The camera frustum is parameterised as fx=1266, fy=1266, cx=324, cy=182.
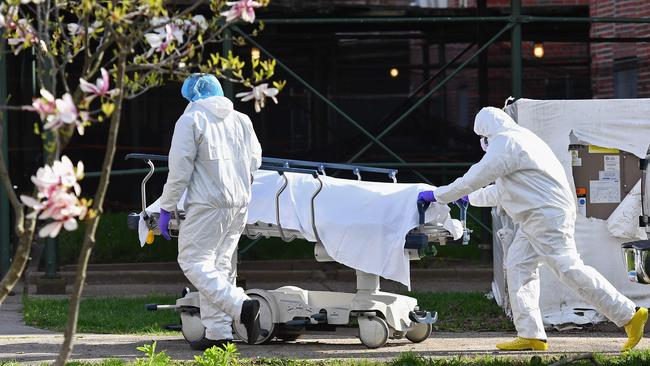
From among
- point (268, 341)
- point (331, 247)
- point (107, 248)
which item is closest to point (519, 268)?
point (331, 247)

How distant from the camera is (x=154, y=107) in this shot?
61.6ft

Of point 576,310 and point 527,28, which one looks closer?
point 576,310

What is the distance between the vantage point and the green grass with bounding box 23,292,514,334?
10359 mm

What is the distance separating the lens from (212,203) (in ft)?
28.0

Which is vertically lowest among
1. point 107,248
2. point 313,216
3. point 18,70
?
point 107,248

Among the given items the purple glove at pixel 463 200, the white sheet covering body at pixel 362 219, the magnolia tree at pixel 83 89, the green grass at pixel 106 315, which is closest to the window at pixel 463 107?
the green grass at pixel 106 315

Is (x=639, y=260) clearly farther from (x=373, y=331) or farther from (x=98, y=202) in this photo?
(x=98, y=202)

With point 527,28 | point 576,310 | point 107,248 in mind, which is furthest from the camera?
point 527,28

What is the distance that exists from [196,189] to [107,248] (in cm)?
748

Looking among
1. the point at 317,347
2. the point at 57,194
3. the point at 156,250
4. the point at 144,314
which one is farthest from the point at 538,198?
→ the point at 156,250

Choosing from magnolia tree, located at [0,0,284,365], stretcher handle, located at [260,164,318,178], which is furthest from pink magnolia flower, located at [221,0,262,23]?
stretcher handle, located at [260,164,318,178]

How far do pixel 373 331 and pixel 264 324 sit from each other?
78 cm

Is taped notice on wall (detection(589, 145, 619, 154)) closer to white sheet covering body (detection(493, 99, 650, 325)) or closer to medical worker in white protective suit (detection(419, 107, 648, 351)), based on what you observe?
white sheet covering body (detection(493, 99, 650, 325))

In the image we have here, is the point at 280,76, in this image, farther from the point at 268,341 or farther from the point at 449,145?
the point at 268,341
